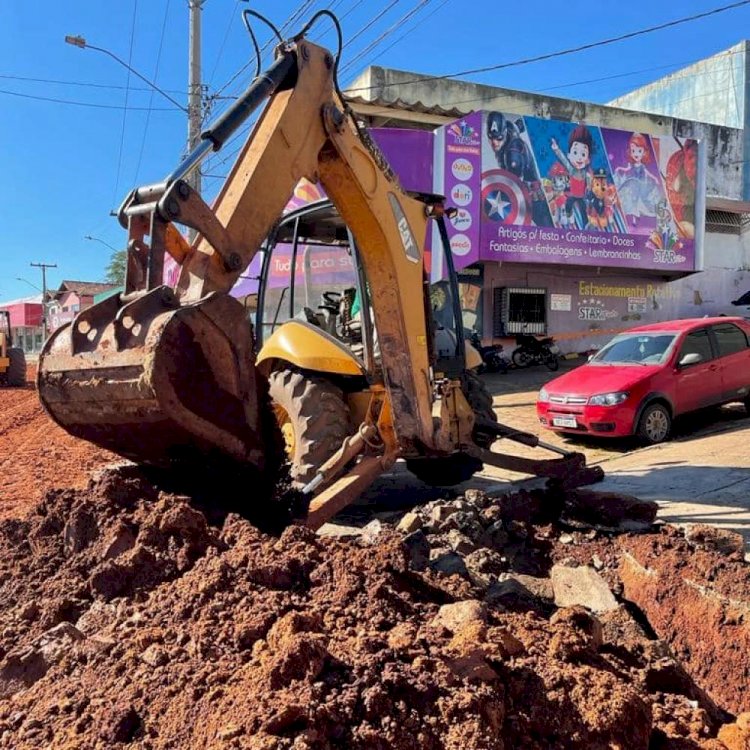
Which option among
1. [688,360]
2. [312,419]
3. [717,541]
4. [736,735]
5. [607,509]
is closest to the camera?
[736,735]

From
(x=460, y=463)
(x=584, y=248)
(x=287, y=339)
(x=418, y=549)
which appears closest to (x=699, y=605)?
(x=418, y=549)

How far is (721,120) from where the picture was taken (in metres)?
29.0

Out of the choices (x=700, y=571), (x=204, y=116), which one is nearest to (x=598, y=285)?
(x=204, y=116)

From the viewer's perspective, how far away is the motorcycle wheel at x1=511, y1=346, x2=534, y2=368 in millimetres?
17859

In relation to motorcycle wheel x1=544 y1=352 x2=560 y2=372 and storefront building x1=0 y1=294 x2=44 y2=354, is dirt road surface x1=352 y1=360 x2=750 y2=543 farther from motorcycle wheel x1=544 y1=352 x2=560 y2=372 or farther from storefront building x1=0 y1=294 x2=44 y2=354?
storefront building x1=0 y1=294 x2=44 y2=354

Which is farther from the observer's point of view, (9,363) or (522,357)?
(9,363)

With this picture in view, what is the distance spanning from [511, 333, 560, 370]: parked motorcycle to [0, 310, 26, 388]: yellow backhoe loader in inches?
652

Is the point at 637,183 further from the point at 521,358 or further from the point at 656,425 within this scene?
the point at 656,425

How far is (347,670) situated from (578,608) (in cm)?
121

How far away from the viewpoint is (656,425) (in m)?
9.73

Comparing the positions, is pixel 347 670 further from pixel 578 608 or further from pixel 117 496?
pixel 117 496

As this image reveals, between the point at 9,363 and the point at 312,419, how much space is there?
21208mm

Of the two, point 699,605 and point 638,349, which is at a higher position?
point 638,349

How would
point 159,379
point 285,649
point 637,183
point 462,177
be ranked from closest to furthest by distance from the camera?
point 285,649 < point 159,379 < point 462,177 < point 637,183
